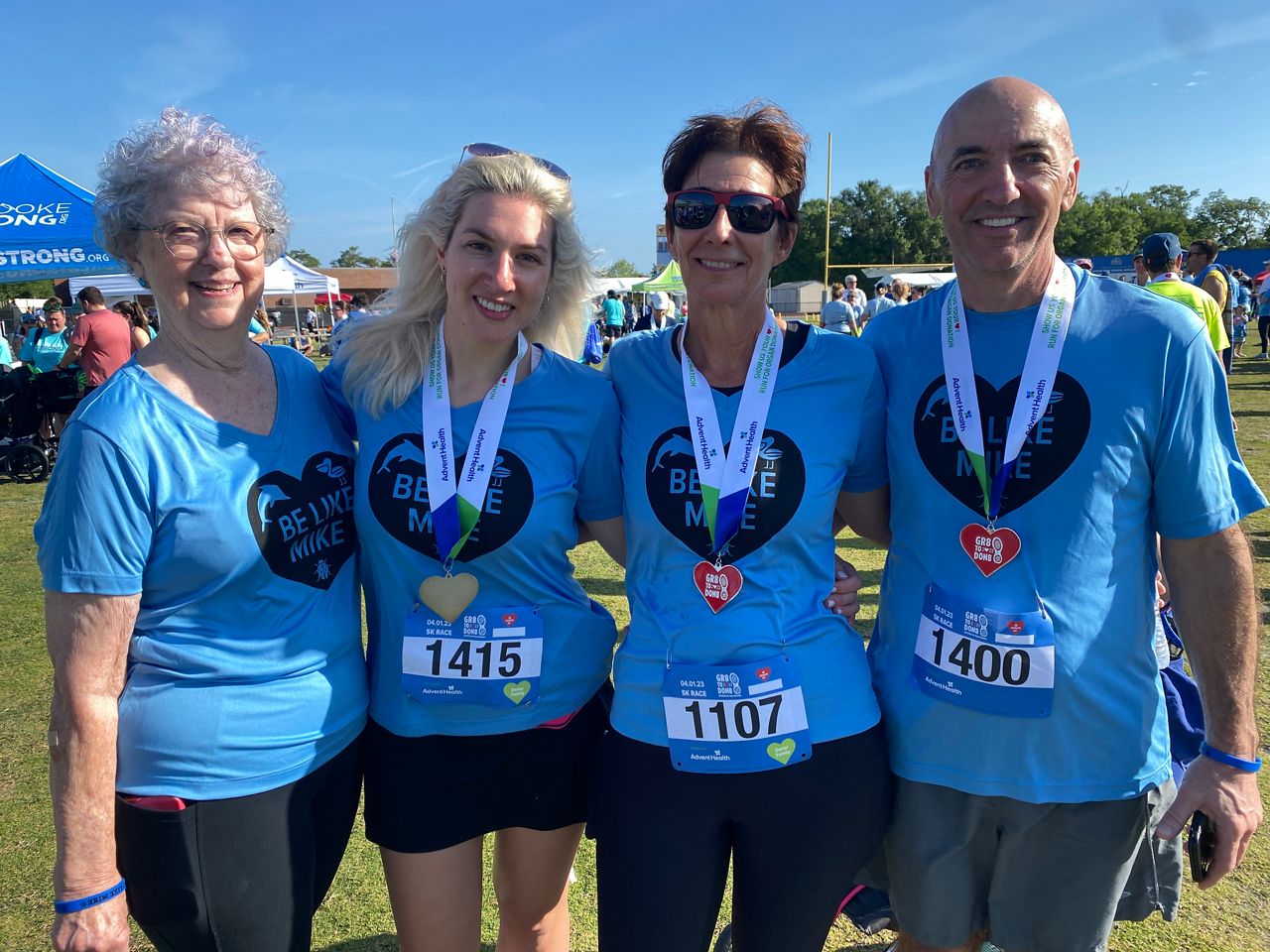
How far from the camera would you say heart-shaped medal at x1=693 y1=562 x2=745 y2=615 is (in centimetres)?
174

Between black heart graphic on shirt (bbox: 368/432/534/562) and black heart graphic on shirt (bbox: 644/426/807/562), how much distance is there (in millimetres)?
335

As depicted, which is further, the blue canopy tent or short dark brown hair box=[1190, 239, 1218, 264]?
short dark brown hair box=[1190, 239, 1218, 264]

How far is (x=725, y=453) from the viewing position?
5.98 feet

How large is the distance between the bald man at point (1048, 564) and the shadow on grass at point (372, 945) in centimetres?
175

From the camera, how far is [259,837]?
1.64 meters

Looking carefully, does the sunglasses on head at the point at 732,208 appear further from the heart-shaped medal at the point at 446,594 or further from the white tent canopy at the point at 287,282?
the white tent canopy at the point at 287,282

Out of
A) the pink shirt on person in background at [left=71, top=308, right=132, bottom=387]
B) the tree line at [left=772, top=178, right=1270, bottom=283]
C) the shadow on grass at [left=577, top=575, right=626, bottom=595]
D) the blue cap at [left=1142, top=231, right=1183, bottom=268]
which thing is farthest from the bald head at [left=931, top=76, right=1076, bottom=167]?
the tree line at [left=772, top=178, right=1270, bottom=283]

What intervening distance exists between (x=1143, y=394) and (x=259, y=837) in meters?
2.11

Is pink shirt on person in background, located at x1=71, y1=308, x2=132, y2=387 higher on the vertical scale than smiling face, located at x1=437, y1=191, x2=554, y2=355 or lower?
higher

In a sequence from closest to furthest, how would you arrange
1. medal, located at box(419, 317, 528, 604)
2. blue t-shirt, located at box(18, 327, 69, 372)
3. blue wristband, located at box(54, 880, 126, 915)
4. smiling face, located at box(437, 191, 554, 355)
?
blue wristband, located at box(54, 880, 126, 915)
medal, located at box(419, 317, 528, 604)
smiling face, located at box(437, 191, 554, 355)
blue t-shirt, located at box(18, 327, 69, 372)

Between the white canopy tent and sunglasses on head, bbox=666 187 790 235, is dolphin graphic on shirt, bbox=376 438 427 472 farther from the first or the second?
the white canopy tent

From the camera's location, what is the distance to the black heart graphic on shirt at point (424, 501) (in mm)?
1897

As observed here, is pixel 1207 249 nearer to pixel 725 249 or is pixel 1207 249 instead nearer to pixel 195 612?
pixel 725 249

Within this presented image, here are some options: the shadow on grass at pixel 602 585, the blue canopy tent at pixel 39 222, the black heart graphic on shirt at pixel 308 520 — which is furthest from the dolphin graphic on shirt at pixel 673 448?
the blue canopy tent at pixel 39 222
